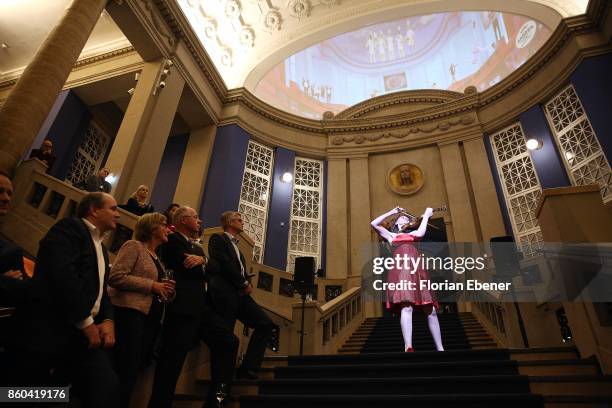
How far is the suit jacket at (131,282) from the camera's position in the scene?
8.43ft

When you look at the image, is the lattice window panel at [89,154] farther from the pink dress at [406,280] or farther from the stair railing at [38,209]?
→ the pink dress at [406,280]

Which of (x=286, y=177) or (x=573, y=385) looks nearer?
(x=573, y=385)

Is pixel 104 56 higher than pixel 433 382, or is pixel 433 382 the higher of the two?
pixel 104 56

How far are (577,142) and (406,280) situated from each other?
29.7 ft

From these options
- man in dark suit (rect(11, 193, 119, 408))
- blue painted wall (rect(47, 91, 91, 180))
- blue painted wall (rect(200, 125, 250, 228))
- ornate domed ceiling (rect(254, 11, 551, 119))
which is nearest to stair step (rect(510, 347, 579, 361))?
man in dark suit (rect(11, 193, 119, 408))

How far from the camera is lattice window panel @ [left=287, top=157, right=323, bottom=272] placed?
13258mm

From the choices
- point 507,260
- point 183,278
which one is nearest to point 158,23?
point 183,278

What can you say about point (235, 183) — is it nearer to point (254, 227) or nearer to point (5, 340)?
point (254, 227)

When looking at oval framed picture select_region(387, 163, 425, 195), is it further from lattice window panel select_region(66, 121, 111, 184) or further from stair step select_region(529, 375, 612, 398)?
stair step select_region(529, 375, 612, 398)

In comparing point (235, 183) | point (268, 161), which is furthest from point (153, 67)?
point (268, 161)

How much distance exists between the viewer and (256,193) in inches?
533

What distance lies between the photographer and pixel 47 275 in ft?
6.30

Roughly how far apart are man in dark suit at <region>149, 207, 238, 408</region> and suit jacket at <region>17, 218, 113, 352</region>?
98 centimetres

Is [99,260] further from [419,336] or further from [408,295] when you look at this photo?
[419,336]
